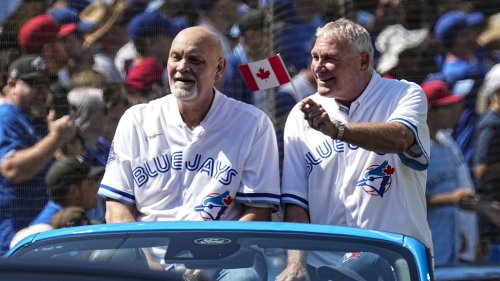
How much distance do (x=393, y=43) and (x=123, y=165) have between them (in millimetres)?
3607

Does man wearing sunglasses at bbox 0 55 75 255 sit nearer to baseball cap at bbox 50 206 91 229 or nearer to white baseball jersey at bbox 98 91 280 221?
baseball cap at bbox 50 206 91 229

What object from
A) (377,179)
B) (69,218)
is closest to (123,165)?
(377,179)

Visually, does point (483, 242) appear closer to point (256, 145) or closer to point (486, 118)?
point (486, 118)

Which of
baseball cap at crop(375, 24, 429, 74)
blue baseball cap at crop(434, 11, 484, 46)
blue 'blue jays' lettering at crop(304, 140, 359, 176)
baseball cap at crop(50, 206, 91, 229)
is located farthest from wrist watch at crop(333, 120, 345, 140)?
blue baseball cap at crop(434, 11, 484, 46)

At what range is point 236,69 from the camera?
8781mm

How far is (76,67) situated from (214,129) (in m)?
2.88

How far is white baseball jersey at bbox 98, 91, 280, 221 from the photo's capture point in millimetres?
5801

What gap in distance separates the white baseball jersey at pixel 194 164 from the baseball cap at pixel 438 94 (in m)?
3.07

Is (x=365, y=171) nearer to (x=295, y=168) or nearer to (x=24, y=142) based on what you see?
(x=295, y=168)

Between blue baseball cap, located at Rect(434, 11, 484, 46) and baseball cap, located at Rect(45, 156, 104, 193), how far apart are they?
2791 millimetres

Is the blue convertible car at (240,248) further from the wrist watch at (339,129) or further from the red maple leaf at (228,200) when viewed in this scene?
the red maple leaf at (228,200)

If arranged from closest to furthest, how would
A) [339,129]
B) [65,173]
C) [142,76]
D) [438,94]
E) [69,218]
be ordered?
[339,129], [69,218], [65,173], [142,76], [438,94]

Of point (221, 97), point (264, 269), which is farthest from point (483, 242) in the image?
point (264, 269)

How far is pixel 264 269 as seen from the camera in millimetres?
4375
